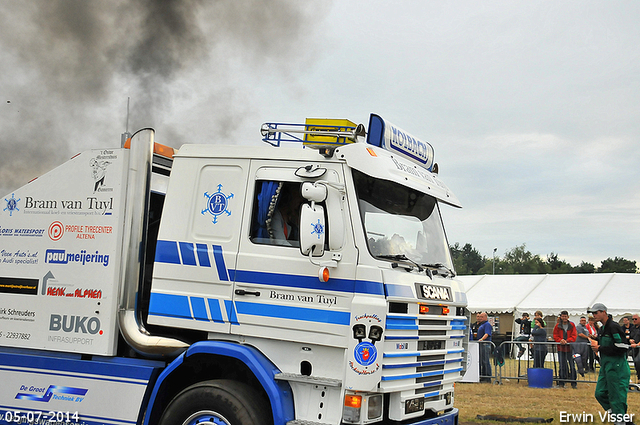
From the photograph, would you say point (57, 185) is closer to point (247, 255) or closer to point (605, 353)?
point (247, 255)

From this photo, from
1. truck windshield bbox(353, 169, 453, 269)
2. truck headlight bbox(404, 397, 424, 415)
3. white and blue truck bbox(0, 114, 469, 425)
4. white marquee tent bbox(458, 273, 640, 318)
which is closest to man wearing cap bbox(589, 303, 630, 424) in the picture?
white and blue truck bbox(0, 114, 469, 425)

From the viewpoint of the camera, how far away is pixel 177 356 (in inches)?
231

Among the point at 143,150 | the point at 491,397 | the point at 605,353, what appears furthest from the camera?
the point at 491,397

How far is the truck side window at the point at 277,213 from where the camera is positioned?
18.5 feet

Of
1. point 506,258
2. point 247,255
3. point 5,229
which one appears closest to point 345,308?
point 247,255

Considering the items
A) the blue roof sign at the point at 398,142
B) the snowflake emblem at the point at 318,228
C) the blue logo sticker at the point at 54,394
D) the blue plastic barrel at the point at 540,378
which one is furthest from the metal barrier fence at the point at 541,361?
the blue logo sticker at the point at 54,394

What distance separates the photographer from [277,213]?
18.7ft

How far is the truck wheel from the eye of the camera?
5301 mm

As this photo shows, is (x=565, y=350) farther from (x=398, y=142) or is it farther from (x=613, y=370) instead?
(x=398, y=142)

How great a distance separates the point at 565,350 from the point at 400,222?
468 inches

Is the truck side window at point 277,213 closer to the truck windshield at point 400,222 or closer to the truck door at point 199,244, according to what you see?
the truck door at point 199,244

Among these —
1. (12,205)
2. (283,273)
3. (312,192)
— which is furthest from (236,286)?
(12,205)

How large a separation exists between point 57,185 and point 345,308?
11.1 feet

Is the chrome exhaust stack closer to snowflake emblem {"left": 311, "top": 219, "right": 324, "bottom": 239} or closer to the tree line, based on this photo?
snowflake emblem {"left": 311, "top": 219, "right": 324, "bottom": 239}
